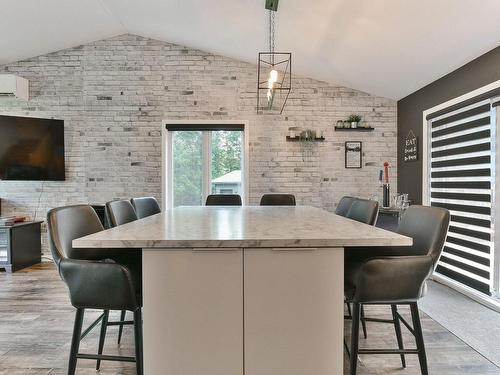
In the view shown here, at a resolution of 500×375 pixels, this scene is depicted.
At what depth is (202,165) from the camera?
4.99 m

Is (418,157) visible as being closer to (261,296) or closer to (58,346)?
(261,296)

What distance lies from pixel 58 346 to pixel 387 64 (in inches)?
160

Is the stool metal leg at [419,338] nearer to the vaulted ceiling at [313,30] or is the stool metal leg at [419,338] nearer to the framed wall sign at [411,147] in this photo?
the vaulted ceiling at [313,30]

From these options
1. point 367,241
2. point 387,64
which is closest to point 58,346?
point 367,241

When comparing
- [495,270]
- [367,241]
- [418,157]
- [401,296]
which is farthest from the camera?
[418,157]

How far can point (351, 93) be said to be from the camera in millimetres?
4848

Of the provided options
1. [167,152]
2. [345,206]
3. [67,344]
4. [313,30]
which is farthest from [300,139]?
[67,344]

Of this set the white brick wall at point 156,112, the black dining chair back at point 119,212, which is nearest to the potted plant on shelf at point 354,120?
the white brick wall at point 156,112

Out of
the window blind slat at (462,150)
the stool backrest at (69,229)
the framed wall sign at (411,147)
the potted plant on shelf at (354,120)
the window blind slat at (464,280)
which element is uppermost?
the potted plant on shelf at (354,120)

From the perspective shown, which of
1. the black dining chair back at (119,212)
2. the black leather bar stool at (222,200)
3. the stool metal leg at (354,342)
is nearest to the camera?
the stool metal leg at (354,342)

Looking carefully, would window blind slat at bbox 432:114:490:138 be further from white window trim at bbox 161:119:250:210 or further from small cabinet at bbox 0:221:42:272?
small cabinet at bbox 0:221:42:272

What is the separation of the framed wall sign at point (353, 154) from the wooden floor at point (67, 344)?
2.38 metres

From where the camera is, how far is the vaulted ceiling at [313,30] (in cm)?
280

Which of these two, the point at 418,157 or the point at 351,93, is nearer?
the point at 418,157
